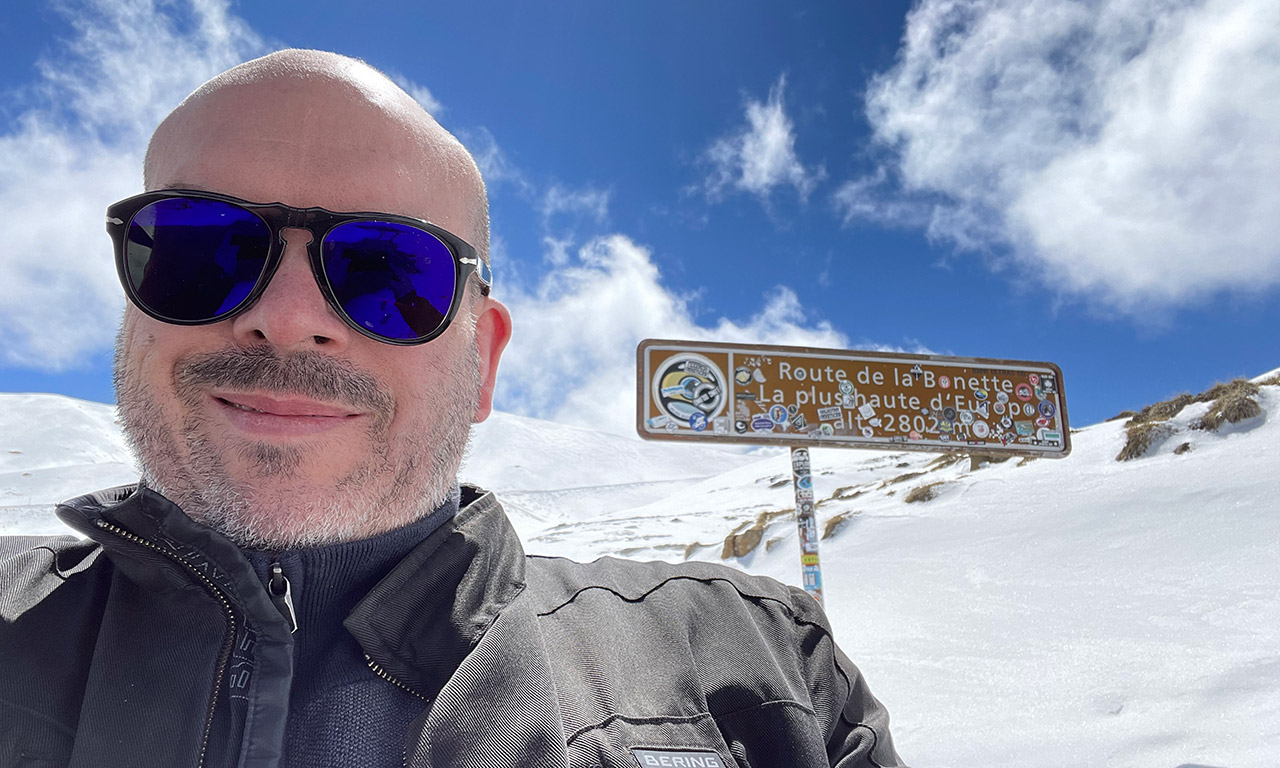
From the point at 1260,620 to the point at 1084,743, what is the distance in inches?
72.8

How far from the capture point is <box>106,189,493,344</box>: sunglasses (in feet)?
3.91

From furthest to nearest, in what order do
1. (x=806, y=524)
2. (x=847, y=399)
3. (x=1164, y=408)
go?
(x=1164, y=408) → (x=847, y=399) → (x=806, y=524)

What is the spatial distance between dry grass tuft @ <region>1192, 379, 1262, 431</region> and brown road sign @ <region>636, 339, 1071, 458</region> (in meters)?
4.72

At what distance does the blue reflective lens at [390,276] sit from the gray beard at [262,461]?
128 mm

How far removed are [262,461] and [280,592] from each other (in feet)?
0.73

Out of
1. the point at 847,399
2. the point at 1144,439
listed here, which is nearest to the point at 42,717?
the point at 847,399

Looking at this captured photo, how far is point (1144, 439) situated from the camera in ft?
26.0

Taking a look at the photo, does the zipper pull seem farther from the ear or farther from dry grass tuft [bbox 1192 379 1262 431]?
dry grass tuft [bbox 1192 379 1262 431]

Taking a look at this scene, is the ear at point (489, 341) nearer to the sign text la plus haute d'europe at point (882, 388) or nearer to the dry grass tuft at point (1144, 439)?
the sign text la plus haute d'europe at point (882, 388)

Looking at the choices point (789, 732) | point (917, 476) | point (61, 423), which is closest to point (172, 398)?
point (789, 732)

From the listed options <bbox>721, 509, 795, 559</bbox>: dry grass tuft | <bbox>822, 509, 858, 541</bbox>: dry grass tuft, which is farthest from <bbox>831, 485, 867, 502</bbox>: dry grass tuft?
<bbox>822, 509, 858, 541</bbox>: dry grass tuft

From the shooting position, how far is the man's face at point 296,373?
114 cm

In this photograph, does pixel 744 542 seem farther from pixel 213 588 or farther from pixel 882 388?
pixel 213 588

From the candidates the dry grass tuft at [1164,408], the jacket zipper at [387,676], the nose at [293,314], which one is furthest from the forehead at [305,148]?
the dry grass tuft at [1164,408]
